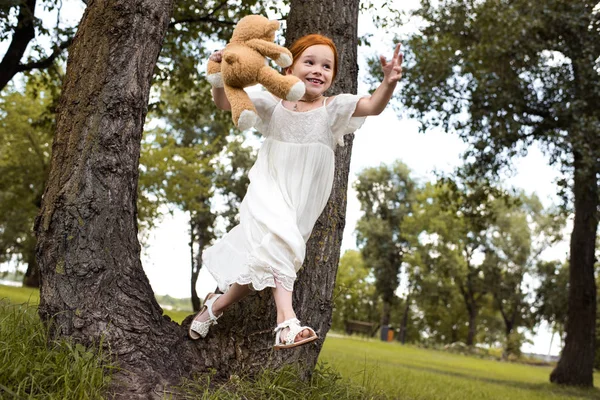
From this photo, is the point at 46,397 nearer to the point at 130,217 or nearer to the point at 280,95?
the point at 130,217

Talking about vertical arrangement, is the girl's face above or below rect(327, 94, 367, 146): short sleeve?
above

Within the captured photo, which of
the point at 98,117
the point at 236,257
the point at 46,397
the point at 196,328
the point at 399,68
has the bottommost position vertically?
the point at 46,397

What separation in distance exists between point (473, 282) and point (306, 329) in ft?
127

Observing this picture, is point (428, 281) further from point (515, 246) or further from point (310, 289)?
point (310, 289)

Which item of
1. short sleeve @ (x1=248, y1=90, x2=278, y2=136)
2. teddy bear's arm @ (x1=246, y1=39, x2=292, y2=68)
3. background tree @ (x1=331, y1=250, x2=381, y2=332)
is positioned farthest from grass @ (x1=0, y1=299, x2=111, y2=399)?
A: background tree @ (x1=331, y1=250, x2=381, y2=332)

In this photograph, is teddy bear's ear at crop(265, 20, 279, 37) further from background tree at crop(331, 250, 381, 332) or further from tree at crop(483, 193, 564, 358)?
background tree at crop(331, 250, 381, 332)

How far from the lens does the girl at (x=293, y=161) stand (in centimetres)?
370

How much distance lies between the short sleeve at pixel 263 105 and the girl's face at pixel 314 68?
0.75 feet

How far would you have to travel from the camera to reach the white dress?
3674mm

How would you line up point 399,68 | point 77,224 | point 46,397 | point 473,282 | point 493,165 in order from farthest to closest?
point 473,282 < point 493,165 < point 77,224 < point 399,68 < point 46,397

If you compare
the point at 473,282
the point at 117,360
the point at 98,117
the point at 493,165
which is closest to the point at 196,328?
the point at 117,360

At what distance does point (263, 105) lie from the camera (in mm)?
3896

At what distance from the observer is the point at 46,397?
10.4 ft

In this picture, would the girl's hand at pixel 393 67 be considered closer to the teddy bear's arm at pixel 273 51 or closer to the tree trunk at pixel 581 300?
the teddy bear's arm at pixel 273 51
